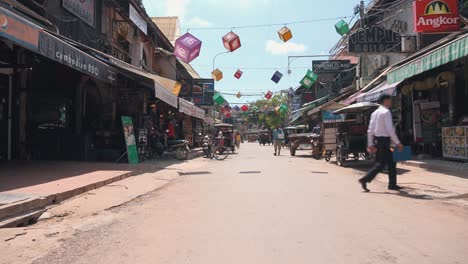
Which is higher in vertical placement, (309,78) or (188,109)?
(309,78)

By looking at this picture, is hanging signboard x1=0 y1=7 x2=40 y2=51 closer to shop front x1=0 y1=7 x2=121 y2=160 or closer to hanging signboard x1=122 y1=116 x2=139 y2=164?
shop front x1=0 y1=7 x2=121 y2=160

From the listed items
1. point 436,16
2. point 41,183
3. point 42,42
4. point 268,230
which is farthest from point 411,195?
point 436,16

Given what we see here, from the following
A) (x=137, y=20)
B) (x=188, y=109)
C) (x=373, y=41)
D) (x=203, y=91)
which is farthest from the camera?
(x=203, y=91)

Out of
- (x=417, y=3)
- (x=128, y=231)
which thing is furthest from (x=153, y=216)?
(x=417, y=3)

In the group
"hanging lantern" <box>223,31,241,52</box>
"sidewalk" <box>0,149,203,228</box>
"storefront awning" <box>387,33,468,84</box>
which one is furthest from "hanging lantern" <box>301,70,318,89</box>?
"sidewalk" <box>0,149,203,228</box>

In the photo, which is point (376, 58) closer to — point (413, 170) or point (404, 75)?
point (404, 75)

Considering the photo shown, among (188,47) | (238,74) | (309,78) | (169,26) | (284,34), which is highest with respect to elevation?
(169,26)

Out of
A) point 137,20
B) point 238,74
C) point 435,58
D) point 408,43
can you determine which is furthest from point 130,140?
point 238,74

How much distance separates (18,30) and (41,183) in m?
3.01

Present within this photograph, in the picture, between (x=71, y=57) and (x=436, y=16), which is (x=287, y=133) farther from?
(x=71, y=57)

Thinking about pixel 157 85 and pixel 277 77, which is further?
pixel 277 77

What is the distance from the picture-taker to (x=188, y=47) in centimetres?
1992

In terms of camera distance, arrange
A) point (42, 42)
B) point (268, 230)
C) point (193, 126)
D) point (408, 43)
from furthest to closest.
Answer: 1. point (193, 126)
2. point (408, 43)
3. point (42, 42)
4. point (268, 230)

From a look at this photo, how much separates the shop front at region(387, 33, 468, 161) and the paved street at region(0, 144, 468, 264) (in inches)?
216
